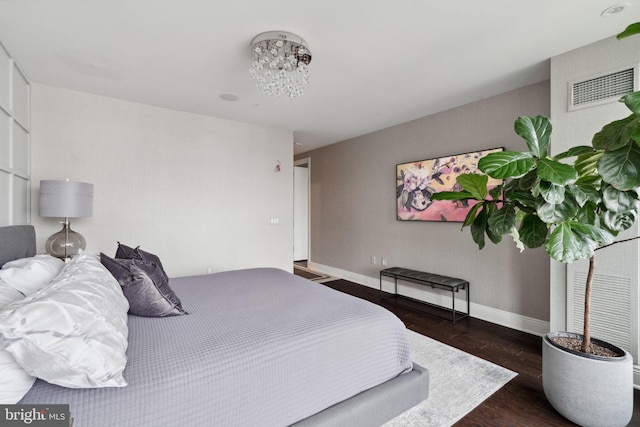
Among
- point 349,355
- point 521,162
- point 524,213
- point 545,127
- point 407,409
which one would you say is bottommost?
point 407,409

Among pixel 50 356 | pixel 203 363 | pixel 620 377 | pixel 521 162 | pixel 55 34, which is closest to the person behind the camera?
pixel 50 356

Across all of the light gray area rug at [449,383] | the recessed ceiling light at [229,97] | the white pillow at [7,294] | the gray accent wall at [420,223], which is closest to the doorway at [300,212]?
the gray accent wall at [420,223]

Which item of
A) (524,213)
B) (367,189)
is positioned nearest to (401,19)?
(524,213)

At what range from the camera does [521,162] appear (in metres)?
1.37

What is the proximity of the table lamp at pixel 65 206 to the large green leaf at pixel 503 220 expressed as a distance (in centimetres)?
331

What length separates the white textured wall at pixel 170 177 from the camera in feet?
10.3

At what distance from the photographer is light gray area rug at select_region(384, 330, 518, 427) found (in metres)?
1.81

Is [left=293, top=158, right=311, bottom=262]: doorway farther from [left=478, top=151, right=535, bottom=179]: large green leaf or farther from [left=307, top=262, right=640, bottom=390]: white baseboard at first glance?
[left=478, top=151, right=535, bottom=179]: large green leaf

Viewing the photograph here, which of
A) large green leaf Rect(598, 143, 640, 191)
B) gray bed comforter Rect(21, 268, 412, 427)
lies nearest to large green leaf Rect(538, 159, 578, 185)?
large green leaf Rect(598, 143, 640, 191)

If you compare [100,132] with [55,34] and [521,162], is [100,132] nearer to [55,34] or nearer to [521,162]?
[55,34]

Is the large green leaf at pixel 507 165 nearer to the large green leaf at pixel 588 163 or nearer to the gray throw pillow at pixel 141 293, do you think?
the large green leaf at pixel 588 163

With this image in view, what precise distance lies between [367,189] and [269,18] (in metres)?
3.25

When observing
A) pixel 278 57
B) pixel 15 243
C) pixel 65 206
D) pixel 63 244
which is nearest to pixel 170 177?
pixel 65 206

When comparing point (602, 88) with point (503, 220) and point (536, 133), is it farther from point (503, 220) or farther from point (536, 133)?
point (503, 220)
